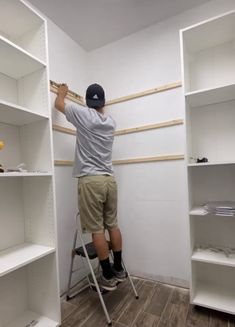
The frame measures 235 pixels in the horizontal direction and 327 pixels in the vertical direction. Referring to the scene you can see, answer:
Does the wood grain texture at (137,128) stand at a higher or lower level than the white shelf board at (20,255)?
higher

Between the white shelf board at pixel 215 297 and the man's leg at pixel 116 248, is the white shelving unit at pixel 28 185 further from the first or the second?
the white shelf board at pixel 215 297

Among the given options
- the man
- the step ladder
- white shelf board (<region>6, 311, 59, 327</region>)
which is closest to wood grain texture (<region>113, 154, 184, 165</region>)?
the man

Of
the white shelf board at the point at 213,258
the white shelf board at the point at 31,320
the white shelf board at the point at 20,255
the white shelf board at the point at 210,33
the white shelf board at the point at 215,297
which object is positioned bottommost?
the white shelf board at the point at 31,320

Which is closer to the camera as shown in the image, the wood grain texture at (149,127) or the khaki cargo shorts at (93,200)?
the khaki cargo shorts at (93,200)

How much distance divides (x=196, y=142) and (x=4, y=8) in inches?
69.0

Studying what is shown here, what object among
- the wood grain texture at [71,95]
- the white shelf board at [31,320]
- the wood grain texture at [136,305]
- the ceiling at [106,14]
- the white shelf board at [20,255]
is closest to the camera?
the white shelf board at [20,255]

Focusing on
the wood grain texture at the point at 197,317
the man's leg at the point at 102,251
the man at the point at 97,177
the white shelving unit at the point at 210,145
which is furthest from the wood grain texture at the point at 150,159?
the wood grain texture at the point at 197,317

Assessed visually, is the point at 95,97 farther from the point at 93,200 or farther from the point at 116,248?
the point at 116,248

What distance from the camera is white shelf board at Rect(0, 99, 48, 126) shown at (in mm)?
1314

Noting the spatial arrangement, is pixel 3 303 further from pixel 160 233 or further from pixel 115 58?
pixel 115 58

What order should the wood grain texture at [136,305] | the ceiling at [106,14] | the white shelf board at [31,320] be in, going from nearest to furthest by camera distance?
the white shelf board at [31,320] → the wood grain texture at [136,305] → the ceiling at [106,14]

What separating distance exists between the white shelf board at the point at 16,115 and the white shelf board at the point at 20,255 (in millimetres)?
926

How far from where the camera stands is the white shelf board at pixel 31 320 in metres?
1.49

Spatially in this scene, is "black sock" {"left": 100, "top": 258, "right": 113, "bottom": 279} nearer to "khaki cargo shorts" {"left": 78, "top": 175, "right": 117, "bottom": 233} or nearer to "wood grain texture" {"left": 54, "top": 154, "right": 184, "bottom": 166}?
"khaki cargo shorts" {"left": 78, "top": 175, "right": 117, "bottom": 233}
